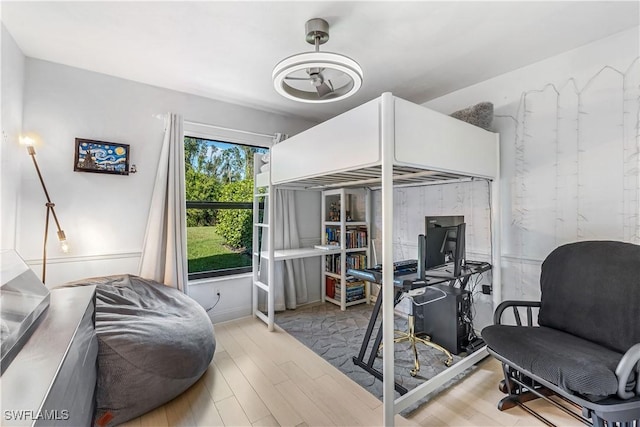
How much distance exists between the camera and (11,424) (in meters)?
0.45

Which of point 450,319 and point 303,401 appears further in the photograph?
point 450,319

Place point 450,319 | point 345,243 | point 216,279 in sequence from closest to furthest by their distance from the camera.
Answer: point 450,319, point 216,279, point 345,243

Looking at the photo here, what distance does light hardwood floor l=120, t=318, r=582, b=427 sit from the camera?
164 cm

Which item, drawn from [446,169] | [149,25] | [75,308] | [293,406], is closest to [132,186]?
[149,25]

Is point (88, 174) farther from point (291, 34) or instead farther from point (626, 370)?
point (626, 370)

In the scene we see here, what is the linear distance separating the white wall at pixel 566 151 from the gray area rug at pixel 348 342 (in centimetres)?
103

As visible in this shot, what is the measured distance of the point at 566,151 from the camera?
215cm

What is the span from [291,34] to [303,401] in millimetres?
2510

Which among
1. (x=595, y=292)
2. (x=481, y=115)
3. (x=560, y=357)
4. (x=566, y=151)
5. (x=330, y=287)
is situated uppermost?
(x=481, y=115)

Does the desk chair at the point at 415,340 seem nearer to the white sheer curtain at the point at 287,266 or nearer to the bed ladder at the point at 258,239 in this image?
the white sheer curtain at the point at 287,266

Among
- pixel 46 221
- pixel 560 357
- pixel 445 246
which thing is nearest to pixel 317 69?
pixel 445 246

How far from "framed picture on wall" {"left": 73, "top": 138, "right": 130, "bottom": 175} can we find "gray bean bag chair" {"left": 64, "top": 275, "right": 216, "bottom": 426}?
1.00 meters

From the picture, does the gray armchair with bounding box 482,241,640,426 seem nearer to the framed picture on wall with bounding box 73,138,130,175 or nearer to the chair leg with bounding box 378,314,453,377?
the chair leg with bounding box 378,314,453,377

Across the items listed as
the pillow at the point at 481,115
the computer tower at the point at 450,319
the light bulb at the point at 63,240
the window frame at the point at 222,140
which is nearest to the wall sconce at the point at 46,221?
the light bulb at the point at 63,240
